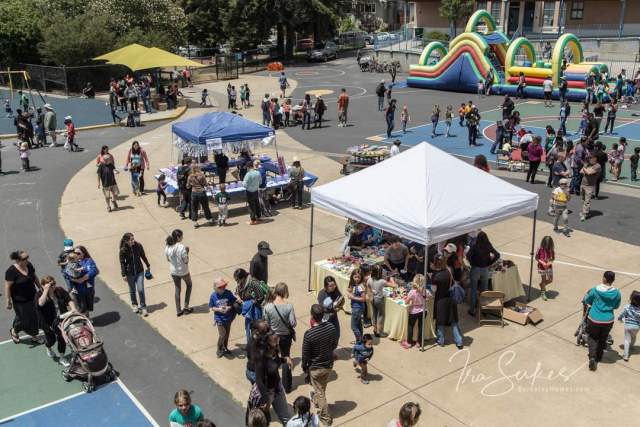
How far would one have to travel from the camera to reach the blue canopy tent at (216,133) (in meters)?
17.5

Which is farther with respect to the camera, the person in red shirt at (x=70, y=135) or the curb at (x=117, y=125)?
the curb at (x=117, y=125)

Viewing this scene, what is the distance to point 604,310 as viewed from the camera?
9.43 metres

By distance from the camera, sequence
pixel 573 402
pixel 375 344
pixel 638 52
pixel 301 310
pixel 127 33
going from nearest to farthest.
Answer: pixel 573 402, pixel 375 344, pixel 301 310, pixel 127 33, pixel 638 52

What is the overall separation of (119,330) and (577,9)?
58.1m

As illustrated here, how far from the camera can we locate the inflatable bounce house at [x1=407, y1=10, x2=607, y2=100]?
33.8m

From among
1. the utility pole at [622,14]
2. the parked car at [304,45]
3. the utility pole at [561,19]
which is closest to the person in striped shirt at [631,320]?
the utility pole at [622,14]

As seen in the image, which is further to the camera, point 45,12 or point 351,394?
point 45,12

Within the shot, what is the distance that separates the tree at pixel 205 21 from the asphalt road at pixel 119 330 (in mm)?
40278

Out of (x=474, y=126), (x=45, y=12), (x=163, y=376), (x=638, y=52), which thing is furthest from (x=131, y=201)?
(x=638, y=52)

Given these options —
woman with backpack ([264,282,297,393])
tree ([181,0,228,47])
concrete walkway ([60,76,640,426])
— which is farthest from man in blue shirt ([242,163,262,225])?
tree ([181,0,228,47])

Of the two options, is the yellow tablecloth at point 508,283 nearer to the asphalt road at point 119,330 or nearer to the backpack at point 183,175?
the asphalt road at point 119,330

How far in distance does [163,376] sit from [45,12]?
42123 millimetres

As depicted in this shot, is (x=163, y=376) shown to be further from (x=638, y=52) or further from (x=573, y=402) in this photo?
(x=638, y=52)

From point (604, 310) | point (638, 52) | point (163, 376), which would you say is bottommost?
point (163, 376)
